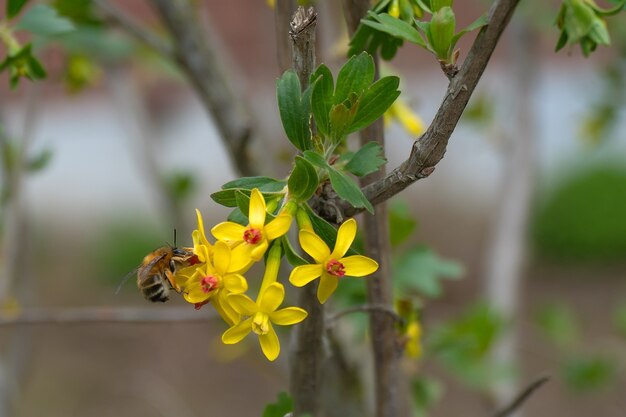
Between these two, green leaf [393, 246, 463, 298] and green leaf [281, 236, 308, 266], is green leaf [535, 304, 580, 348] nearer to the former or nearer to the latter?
green leaf [393, 246, 463, 298]

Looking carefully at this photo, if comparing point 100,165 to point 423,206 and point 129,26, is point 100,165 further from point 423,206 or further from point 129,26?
point 129,26

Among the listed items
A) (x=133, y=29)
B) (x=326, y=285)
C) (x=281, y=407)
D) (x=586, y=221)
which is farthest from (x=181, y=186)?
(x=586, y=221)

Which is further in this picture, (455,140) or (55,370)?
(455,140)

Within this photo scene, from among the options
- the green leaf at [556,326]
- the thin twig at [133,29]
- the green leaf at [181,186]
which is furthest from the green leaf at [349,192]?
the green leaf at [556,326]

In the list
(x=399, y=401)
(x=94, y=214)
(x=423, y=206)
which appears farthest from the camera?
(x=94, y=214)

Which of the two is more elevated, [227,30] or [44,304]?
[227,30]

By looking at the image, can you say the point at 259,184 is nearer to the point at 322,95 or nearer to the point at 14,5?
the point at 322,95

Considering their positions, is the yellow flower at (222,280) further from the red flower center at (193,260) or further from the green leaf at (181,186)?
the green leaf at (181,186)

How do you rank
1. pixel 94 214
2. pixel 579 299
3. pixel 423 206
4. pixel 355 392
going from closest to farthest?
pixel 355 392, pixel 579 299, pixel 423 206, pixel 94 214

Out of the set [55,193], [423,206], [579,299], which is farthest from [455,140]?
[55,193]
